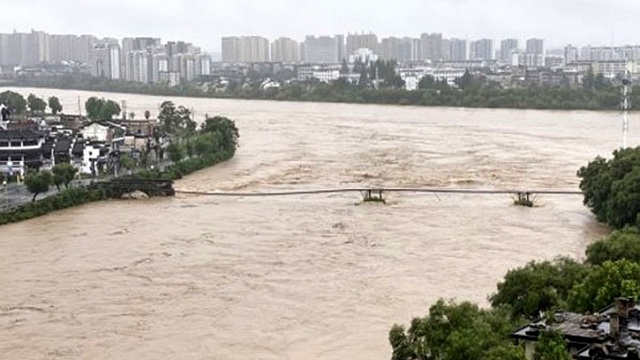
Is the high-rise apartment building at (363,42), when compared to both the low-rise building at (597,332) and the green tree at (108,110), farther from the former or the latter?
the low-rise building at (597,332)

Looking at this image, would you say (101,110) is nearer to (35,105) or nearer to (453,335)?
(35,105)

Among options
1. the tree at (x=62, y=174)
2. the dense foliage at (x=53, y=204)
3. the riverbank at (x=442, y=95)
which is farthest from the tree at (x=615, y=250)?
the riverbank at (x=442, y=95)

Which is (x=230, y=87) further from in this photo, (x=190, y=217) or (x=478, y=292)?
(x=478, y=292)

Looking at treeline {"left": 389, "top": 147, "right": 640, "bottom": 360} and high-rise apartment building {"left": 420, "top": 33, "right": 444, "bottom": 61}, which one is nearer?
treeline {"left": 389, "top": 147, "right": 640, "bottom": 360}

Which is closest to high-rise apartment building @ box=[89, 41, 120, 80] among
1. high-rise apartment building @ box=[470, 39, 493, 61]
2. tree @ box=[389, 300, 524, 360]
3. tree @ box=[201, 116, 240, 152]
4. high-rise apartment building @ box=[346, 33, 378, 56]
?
high-rise apartment building @ box=[346, 33, 378, 56]

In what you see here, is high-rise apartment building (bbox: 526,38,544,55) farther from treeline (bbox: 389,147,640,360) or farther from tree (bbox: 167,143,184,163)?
treeline (bbox: 389,147,640,360)

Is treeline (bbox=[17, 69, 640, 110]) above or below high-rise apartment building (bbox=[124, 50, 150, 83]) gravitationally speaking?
below
